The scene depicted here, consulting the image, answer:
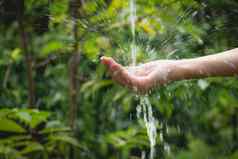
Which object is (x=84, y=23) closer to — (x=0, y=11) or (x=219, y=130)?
(x=0, y=11)

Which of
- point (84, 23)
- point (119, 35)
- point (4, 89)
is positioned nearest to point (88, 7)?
point (84, 23)

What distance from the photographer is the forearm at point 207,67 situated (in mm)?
1108

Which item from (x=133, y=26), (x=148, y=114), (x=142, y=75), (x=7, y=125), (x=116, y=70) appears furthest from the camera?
(x=133, y=26)

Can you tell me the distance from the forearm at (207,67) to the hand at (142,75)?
24 millimetres

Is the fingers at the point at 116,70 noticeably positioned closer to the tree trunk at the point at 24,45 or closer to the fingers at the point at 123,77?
the fingers at the point at 123,77

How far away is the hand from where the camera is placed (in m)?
1.02

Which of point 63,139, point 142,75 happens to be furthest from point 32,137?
point 142,75

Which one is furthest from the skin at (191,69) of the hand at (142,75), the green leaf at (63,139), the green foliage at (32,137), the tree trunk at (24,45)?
the tree trunk at (24,45)

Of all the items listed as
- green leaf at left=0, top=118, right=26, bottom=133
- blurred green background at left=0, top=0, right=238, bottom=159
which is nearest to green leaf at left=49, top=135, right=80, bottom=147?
blurred green background at left=0, top=0, right=238, bottom=159

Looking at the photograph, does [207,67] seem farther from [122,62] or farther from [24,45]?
[24,45]

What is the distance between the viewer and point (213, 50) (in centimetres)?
149

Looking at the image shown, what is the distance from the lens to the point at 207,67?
1.11 m

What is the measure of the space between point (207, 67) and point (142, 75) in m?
0.17

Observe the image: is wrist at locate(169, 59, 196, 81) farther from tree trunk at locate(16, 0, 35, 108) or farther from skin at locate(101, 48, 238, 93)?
tree trunk at locate(16, 0, 35, 108)
